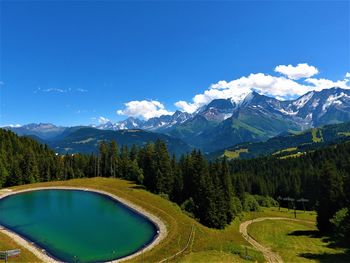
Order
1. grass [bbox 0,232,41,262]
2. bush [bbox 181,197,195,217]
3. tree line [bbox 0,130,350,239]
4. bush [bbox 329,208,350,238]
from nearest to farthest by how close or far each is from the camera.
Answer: grass [bbox 0,232,41,262], bush [bbox 329,208,350,238], tree line [bbox 0,130,350,239], bush [bbox 181,197,195,217]

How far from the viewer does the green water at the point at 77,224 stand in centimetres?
5909

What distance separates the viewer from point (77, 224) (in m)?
76.8

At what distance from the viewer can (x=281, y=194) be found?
16912 centimetres

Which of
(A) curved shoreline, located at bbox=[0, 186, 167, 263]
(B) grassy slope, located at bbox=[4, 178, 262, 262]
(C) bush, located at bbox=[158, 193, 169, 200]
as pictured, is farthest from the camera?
(C) bush, located at bbox=[158, 193, 169, 200]

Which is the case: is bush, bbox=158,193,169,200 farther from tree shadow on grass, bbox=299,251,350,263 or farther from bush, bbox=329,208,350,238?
tree shadow on grass, bbox=299,251,350,263

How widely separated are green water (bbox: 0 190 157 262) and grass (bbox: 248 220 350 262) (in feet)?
86.0

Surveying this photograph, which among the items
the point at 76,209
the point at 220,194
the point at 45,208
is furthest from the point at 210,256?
the point at 45,208

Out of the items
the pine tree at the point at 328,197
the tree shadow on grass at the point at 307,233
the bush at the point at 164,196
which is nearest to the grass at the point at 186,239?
the bush at the point at 164,196

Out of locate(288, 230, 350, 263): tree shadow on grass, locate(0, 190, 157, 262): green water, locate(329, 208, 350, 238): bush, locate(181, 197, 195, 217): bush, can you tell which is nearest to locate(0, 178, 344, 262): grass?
locate(181, 197, 195, 217): bush

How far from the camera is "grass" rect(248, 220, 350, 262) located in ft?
182

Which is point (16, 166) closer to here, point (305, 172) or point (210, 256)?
point (210, 256)

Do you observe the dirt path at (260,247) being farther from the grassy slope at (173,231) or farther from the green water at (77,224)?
the green water at (77,224)

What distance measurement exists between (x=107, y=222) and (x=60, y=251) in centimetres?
2149

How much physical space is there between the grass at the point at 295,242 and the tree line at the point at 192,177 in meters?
4.92
